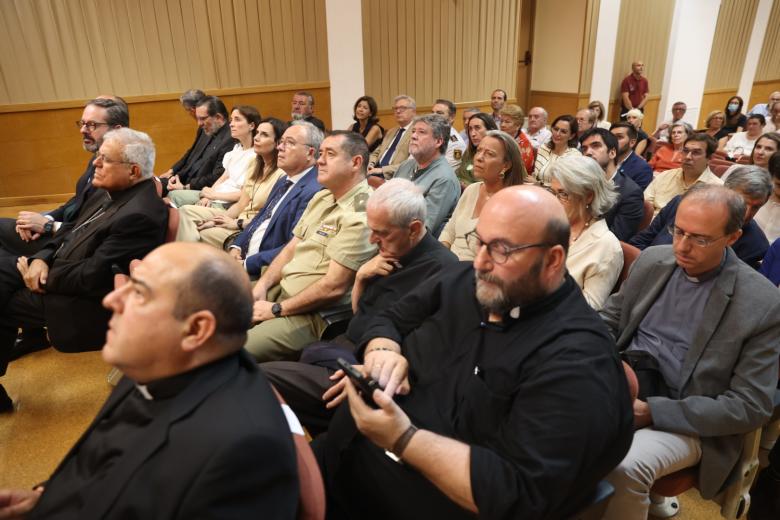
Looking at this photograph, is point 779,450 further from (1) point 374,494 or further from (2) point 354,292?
(2) point 354,292

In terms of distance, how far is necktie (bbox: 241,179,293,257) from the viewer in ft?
10.8

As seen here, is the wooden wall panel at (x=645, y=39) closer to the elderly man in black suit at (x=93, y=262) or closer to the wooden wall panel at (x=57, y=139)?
the wooden wall panel at (x=57, y=139)

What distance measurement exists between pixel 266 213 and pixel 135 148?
0.93 metres

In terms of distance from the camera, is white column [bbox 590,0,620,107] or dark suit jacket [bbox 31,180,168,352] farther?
white column [bbox 590,0,620,107]

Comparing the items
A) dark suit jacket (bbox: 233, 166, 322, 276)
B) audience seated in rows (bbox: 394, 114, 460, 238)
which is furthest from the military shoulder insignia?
audience seated in rows (bbox: 394, 114, 460, 238)

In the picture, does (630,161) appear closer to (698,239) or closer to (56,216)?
(698,239)

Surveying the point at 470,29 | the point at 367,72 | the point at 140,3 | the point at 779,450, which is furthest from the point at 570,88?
the point at 779,450

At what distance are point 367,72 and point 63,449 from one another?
21.4ft

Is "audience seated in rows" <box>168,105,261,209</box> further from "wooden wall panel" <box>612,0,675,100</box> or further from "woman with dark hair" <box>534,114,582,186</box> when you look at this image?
"wooden wall panel" <box>612,0,675,100</box>

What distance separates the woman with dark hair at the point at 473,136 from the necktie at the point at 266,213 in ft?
5.34

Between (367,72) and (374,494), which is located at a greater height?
(367,72)

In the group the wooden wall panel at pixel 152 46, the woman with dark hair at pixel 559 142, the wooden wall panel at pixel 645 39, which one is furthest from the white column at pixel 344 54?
the wooden wall panel at pixel 645 39

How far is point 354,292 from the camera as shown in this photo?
2.21 m

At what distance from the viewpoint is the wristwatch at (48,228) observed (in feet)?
9.98
